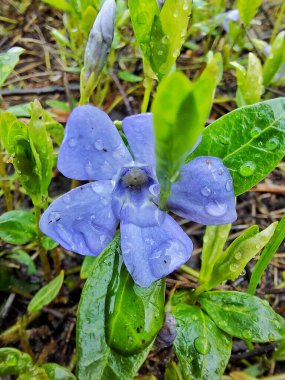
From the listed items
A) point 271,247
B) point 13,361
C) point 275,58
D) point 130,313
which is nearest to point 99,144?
point 130,313

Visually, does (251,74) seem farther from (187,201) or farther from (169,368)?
(169,368)

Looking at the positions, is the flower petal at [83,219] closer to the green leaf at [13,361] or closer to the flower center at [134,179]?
the flower center at [134,179]

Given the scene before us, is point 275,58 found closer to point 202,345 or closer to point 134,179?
point 134,179

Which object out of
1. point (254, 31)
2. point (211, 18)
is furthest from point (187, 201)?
point (254, 31)

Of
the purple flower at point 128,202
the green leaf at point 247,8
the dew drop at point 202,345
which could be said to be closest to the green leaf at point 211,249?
the dew drop at point 202,345

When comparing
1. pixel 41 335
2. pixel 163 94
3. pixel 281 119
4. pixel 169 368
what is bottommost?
pixel 41 335

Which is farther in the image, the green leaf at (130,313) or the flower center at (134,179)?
the flower center at (134,179)
